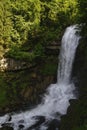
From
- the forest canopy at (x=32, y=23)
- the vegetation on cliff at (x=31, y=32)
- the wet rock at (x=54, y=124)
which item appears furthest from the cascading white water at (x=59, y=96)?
the forest canopy at (x=32, y=23)

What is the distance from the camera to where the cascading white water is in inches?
1022

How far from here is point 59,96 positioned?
29609 mm

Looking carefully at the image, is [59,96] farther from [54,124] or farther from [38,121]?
[54,124]

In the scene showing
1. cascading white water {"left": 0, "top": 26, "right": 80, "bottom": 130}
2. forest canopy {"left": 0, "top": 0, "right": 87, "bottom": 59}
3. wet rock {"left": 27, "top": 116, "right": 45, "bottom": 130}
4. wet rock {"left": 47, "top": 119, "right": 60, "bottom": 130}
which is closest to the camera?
wet rock {"left": 47, "top": 119, "right": 60, "bottom": 130}

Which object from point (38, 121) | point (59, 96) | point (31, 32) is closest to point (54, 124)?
point (38, 121)

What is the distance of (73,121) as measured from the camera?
63.6 feet

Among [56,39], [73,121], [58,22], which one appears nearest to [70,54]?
[56,39]

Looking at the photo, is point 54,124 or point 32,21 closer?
point 54,124

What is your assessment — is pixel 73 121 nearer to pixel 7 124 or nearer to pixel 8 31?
pixel 7 124

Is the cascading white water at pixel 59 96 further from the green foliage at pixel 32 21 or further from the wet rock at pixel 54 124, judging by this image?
the green foliage at pixel 32 21

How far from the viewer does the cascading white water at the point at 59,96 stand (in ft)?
85.2

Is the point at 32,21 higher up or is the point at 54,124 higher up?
the point at 32,21

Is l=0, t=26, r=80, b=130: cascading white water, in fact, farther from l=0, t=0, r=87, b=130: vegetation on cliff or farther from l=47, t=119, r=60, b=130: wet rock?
l=0, t=0, r=87, b=130: vegetation on cliff

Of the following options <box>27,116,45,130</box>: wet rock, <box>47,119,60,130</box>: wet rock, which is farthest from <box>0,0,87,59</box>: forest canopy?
<box>47,119,60,130</box>: wet rock
